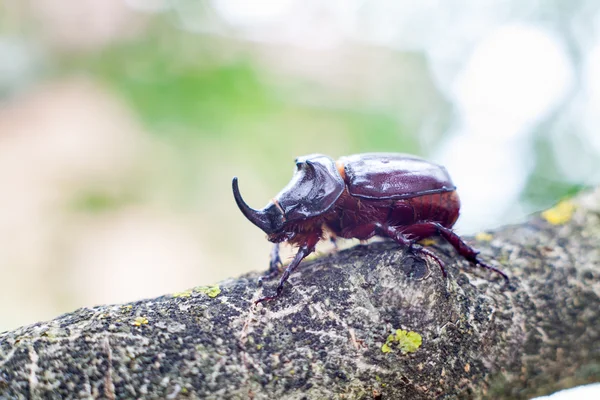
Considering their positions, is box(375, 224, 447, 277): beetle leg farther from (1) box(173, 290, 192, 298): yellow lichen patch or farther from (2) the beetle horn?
(1) box(173, 290, 192, 298): yellow lichen patch

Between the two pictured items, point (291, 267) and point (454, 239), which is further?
point (454, 239)

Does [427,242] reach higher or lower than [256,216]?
lower

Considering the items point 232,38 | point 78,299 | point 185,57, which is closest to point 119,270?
point 78,299

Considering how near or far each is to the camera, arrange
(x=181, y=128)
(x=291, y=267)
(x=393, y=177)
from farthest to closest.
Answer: (x=181, y=128)
(x=393, y=177)
(x=291, y=267)

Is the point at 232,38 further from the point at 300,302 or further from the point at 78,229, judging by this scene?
the point at 300,302

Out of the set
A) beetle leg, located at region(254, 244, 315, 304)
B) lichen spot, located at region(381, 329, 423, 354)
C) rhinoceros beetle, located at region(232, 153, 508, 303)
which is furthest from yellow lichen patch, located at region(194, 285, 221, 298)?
lichen spot, located at region(381, 329, 423, 354)

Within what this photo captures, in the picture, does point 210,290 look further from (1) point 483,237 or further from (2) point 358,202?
(1) point 483,237

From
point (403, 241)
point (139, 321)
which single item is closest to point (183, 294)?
point (139, 321)
